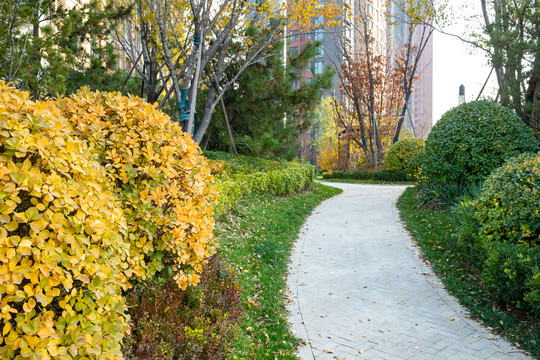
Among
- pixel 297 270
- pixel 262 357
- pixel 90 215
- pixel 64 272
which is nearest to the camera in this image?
pixel 64 272

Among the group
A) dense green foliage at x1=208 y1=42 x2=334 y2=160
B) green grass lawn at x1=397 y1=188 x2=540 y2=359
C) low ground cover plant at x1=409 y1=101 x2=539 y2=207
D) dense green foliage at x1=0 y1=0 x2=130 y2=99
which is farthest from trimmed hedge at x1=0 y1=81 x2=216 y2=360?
dense green foliage at x1=208 y1=42 x2=334 y2=160

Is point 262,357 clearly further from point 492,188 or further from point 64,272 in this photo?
point 492,188

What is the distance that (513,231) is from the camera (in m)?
4.87

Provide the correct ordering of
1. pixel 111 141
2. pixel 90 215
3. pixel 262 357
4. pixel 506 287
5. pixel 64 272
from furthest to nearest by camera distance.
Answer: pixel 506 287 → pixel 262 357 → pixel 111 141 → pixel 90 215 → pixel 64 272

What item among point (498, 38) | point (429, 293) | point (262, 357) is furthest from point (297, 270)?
point (498, 38)

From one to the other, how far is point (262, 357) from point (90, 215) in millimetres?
2226

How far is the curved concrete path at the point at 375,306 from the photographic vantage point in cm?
388

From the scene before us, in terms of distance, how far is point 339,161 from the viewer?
3419 centimetres

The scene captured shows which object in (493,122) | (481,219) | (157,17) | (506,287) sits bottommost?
(506,287)

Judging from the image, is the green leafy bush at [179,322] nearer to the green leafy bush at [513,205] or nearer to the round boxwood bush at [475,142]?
the green leafy bush at [513,205]

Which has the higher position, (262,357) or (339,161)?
(339,161)

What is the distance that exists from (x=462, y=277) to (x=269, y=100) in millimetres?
9204

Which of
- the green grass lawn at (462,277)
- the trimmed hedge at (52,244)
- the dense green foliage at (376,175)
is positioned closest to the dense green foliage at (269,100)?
the green grass lawn at (462,277)

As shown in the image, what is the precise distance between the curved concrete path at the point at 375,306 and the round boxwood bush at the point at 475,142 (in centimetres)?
206
